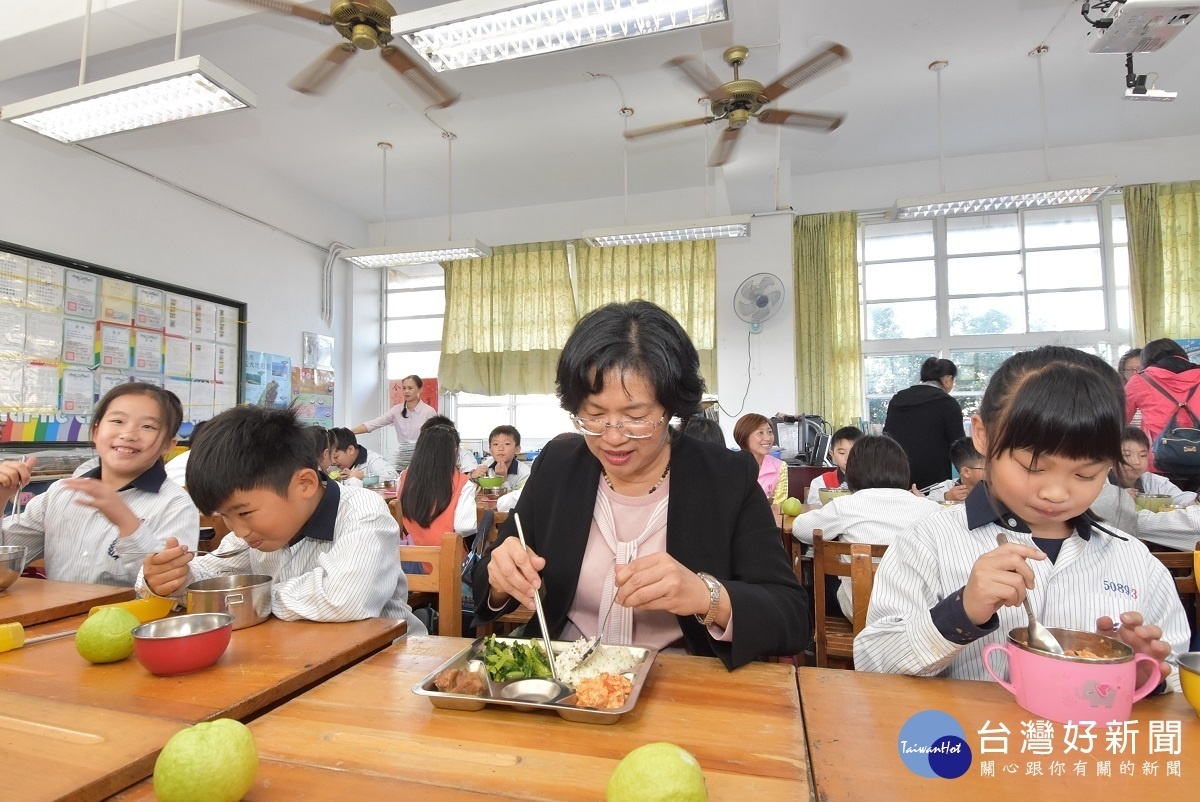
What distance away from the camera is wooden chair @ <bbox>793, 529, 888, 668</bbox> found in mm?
1318

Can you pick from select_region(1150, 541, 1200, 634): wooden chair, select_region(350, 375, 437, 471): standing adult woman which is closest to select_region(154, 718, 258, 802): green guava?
select_region(1150, 541, 1200, 634): wooden chair

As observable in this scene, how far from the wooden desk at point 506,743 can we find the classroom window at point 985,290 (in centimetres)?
623

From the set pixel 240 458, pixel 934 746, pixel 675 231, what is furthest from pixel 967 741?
pixel 675 231

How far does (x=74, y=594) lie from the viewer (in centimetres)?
145

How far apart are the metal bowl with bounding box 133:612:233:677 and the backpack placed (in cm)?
374

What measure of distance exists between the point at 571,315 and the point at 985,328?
423cm

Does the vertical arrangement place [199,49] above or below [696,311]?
above

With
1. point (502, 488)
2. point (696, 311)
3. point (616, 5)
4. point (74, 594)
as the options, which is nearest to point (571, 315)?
point (696, 311)

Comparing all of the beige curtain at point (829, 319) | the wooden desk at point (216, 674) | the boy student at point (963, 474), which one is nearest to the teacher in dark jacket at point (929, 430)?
the boy student at point (963, 474)

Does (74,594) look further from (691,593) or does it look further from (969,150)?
(969,150)

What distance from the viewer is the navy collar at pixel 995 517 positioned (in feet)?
3.49

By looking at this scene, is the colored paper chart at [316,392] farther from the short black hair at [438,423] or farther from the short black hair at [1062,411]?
the short black hair at [1062,411]

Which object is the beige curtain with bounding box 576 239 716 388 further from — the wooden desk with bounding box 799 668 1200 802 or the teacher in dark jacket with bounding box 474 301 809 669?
the wooden desk with bounding box 799 668 1200 802

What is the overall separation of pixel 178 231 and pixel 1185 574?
21.0 ft
